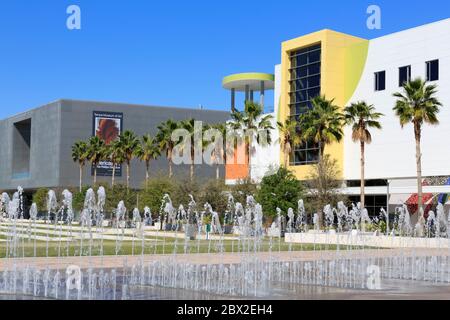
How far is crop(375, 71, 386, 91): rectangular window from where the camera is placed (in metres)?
60.0

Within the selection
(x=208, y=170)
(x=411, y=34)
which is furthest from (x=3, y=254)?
(x=208, y=170)

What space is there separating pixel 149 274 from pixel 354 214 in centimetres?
3806

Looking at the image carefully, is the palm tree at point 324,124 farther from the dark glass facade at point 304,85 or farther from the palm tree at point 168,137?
the palm tree at point 168,137

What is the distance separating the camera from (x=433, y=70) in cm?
5497

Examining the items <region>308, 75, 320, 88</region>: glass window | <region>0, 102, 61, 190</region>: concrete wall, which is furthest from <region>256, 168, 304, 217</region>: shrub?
<region>0, 102, 61, 190</region>: concrete wall

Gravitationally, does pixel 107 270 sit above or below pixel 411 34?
below

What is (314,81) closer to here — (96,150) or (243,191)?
(243,191)

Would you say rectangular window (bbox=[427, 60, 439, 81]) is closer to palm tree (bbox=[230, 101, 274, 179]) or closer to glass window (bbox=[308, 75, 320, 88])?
glass window (bbox=[308, 75, 320, 88])

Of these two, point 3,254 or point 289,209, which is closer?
point 3,254

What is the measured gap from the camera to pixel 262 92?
80125 mm

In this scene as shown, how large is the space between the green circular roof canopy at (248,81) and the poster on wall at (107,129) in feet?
79.3

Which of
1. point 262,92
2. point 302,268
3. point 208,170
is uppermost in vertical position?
point 262,92

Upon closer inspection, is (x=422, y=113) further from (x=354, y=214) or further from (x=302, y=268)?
(x=302, y=268)

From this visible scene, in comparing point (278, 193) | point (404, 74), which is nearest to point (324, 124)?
point (278, 193)
